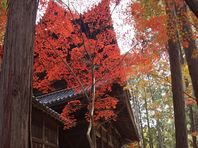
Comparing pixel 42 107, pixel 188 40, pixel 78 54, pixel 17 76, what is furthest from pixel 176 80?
pixel 78 54

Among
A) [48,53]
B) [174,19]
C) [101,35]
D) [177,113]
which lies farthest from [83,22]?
[177,113]

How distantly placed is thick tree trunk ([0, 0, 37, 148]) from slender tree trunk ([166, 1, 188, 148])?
21.5ft

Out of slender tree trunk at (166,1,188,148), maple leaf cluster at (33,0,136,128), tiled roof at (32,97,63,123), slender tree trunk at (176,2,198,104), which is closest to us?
tiled roof at (32,97,63,123)

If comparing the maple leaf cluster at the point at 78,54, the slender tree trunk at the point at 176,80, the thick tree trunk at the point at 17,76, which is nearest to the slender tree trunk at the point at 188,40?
the slender tree trunk at the point at 176,80

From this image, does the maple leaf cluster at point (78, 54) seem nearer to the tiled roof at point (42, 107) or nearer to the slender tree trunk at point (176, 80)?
the tiled roof at point (42, 107)

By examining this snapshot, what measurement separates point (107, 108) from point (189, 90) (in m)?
14.3

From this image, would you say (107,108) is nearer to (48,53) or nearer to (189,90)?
(48,53)

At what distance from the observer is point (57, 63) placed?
1481 cm

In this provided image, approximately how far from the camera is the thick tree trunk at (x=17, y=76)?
3662 mm

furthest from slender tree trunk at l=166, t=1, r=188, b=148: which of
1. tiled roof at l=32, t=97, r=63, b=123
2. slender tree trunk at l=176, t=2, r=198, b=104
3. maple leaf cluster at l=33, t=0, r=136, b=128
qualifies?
tiled roof at l=32, t=97, r=63, b=123

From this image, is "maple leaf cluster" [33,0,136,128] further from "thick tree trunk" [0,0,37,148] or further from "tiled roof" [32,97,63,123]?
"thick tree trunk" [0,0,37,148]

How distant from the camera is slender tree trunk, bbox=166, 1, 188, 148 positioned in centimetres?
921

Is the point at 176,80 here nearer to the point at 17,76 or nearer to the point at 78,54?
the point at 17,76

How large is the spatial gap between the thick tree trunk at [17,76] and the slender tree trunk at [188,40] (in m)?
5.94
